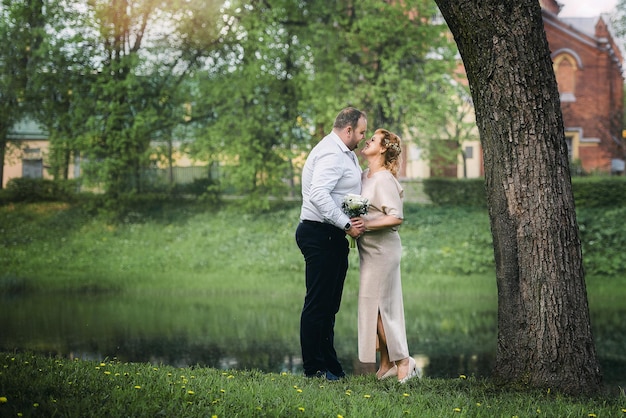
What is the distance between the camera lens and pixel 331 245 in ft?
24.8

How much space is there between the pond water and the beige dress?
2.16 metres

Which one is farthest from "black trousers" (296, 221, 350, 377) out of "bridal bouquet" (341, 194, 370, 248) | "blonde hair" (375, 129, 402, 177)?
"blonde hair" (375, 129, 402, 177)

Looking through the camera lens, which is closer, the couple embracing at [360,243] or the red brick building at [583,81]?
the couple embracing at [360,243]

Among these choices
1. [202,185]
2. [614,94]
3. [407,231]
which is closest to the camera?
[407,231]

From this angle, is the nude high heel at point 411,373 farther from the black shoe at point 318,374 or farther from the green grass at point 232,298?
the black shoe at point 318,374

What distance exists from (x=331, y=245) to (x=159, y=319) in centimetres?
755

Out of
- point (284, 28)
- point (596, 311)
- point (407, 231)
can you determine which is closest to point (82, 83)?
point (284, 28)

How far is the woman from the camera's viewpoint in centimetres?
762

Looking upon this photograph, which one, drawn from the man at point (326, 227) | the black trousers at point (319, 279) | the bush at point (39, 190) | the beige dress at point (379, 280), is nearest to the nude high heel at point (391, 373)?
the beige dress at point (379, 280)

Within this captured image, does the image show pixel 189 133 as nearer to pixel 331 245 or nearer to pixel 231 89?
pixel 231 89

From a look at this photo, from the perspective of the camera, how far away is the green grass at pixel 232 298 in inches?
240

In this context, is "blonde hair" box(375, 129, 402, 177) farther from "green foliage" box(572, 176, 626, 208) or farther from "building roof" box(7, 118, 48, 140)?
"building roof" box(7, 118, 48, 140)

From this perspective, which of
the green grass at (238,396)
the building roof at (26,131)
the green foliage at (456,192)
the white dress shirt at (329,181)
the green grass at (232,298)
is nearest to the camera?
the green grass at (238,396)

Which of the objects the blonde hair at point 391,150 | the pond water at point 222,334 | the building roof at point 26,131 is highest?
the building roof at point 26,131
